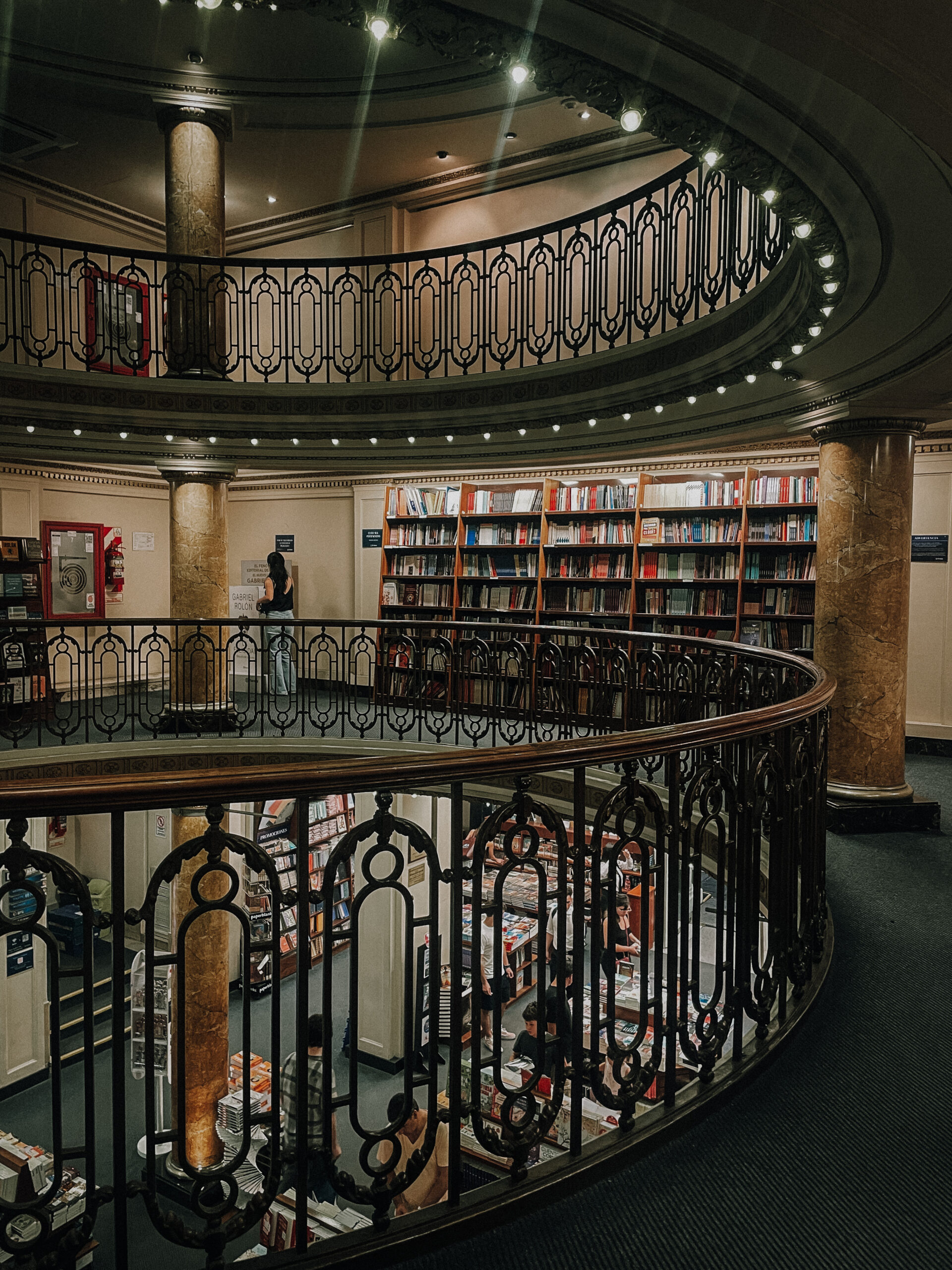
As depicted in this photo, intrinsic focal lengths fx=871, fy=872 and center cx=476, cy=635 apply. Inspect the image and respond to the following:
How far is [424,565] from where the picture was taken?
34.3 feet

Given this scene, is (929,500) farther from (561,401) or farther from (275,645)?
(275,645)

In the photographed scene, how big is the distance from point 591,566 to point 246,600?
496 cm

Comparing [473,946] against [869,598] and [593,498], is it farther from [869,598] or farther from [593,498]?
[593,498]

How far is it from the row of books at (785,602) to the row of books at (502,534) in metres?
2.52

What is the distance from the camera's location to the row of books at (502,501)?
377 inches

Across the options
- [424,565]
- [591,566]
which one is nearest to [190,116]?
[424,565]

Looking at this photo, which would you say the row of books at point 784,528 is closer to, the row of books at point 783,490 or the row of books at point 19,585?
the row of books at point 783,490

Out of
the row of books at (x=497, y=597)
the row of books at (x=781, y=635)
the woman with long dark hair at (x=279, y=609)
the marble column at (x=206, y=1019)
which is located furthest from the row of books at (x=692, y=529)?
the marble column at (x=206, y=1019)

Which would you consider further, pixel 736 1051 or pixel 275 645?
pixel 275 645

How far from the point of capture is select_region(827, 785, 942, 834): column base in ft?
18.7

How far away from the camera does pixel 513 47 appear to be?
2.68 meters

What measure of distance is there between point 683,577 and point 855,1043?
6.15m

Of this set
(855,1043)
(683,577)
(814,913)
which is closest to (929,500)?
(683,577)

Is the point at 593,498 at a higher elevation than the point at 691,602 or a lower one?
higher
